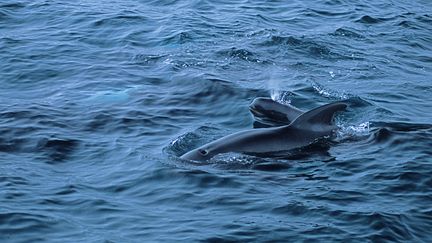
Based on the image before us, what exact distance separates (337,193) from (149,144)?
4.18 m

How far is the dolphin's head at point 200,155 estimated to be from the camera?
15719 millimetres

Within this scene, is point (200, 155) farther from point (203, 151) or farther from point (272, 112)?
point (272, 112)

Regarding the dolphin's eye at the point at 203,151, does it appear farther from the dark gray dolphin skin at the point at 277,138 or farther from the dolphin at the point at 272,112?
the dolphin at the point at 272,112

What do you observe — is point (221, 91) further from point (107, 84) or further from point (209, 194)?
point (209, 194)

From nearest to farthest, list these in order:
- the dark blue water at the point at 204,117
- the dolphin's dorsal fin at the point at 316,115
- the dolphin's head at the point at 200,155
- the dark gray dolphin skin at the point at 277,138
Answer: the dark blue water at the point at 204,117 < the dolphin's head at the point at 200,155 < the dark gray dolphin skin at the point at 277,138 < the dolphin's dorsal fin at the point at 316,115

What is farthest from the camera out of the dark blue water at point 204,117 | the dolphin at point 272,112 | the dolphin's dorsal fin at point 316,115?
the dolphin at point 272,112

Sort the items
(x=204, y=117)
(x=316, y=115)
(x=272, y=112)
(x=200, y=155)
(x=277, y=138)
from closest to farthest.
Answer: (x=200, y=155)
(x=277, y=138)
(x=316, y=115)
(x=272, y=112)
(x=204, y=117)

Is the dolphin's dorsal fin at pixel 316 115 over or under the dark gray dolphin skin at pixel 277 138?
over

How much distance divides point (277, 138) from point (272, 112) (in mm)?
2058

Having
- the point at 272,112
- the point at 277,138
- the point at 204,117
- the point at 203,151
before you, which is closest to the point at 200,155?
the point at 203,151

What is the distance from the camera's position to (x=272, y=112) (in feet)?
59.6

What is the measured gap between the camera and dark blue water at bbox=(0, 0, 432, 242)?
13.6 m

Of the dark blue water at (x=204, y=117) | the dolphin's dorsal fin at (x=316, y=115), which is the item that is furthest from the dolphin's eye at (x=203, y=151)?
the dolphin's dorsal fin at (x=316, y=115)

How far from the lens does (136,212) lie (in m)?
13.9
